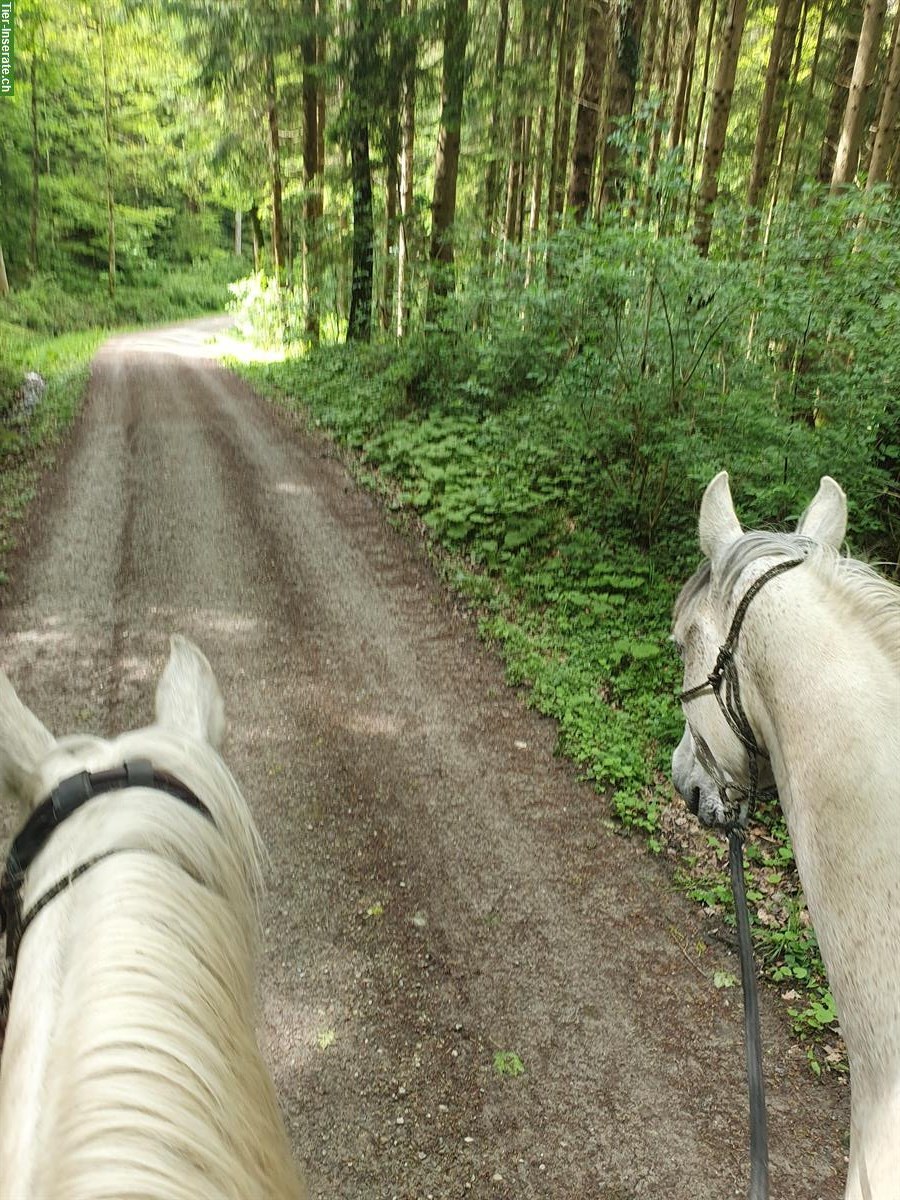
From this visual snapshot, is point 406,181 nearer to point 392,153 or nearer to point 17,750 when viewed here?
point 392,153

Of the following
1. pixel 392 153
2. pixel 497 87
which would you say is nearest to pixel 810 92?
pixel 497 87

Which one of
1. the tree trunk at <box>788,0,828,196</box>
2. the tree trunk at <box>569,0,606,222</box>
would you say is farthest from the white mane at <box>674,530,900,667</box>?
the tree trunk at <box>788,0,828,196</box>

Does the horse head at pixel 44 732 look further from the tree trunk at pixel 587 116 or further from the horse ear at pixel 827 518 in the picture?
the tree trunk at pixel 587 116

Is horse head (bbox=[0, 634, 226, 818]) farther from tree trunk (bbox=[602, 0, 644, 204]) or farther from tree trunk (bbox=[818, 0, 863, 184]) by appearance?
tree trunk (bbox=[818, 0, 863, 184])

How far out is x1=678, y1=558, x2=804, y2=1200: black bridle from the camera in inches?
73.0

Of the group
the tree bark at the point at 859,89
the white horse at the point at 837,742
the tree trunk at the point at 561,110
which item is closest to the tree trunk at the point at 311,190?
the tree trunk at the point at 561,110

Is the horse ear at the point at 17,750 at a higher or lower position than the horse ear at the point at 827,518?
lower

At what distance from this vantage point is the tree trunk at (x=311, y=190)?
13945 mm

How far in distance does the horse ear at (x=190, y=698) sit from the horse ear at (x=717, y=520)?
159cm

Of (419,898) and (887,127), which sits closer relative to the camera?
(419,898)

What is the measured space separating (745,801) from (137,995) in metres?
2.00

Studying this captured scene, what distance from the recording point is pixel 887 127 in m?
9.17

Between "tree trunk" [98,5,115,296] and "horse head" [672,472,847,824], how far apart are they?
1152 inches

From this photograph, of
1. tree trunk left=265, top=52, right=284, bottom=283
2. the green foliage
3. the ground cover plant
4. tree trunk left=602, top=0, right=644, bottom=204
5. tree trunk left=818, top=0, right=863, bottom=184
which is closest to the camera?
the green foliage
